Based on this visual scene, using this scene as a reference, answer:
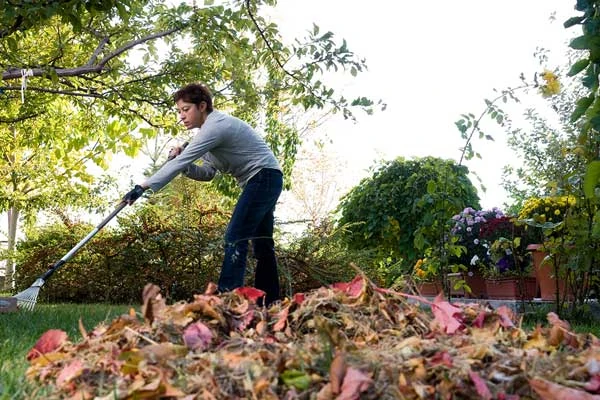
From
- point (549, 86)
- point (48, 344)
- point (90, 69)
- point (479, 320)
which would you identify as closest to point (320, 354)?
point (479, 320)

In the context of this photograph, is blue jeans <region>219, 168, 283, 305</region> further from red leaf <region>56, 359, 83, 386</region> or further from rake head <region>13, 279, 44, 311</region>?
red leaf <region>56, 359, 83, 386</region>

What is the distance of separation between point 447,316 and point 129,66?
7010mm

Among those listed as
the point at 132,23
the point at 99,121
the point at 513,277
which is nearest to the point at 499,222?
the point at 513,277

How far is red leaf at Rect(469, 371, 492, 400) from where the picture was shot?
4.29 ft

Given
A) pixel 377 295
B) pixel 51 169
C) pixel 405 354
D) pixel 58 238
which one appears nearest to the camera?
pixel 405 354

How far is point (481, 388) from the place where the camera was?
1.32m

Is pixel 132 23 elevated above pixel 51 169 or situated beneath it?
elevated above

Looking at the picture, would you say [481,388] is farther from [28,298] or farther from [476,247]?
[476,247]

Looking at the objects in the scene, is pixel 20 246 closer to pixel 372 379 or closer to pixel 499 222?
pixel 499 222

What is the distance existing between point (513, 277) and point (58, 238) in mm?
5564

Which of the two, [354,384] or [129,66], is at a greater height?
[129,66]

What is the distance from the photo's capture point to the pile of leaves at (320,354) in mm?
1347

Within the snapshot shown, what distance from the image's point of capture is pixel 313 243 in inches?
277

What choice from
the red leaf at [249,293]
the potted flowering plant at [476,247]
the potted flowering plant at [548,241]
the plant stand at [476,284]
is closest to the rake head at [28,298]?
the red leaf at [249,293]
